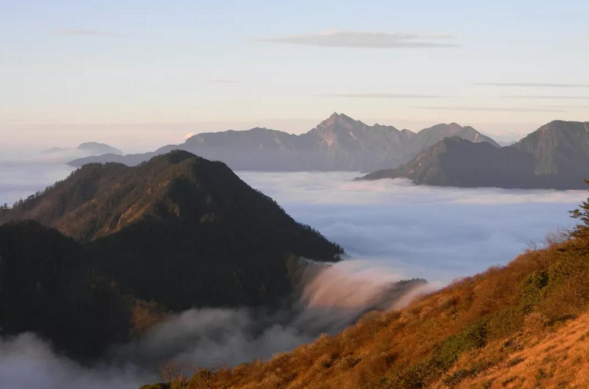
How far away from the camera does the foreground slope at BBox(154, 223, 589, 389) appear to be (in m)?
36.8

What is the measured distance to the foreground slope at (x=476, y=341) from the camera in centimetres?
3681

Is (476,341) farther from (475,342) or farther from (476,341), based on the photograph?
(475,342)

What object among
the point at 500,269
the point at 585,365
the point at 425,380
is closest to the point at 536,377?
the point at 585,365

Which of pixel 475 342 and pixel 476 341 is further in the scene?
pixel 476 341

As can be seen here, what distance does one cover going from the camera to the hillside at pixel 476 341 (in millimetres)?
36812

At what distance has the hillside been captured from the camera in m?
36.8

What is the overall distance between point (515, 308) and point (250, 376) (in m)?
26.5

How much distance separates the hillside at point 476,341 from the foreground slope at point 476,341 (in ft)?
0.25

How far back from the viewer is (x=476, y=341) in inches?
1777

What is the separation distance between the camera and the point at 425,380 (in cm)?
4203

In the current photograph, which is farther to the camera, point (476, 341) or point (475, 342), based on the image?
point (476, 341)

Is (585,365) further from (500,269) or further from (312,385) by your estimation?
(500,269)

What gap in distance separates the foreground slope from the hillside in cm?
8

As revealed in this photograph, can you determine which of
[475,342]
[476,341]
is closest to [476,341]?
[476,341]
